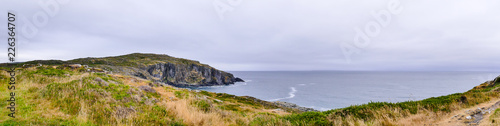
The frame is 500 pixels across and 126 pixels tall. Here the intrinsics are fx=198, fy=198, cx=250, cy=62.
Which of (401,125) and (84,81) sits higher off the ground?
(84,81)

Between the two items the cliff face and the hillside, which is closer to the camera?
the hillside

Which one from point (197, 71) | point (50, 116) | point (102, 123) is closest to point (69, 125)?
point (102, 123)

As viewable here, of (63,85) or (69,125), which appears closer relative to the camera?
(69,125)

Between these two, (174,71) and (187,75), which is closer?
(174,71)

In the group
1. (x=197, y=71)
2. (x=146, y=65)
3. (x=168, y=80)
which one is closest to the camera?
(x=146, y=65)

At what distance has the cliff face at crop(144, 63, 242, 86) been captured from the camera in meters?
122

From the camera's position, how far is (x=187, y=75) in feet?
458

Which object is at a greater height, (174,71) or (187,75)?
(174,71)

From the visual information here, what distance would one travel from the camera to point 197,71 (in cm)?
14525

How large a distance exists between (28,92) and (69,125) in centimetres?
713

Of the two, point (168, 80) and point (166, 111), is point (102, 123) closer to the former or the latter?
point (166, 111)

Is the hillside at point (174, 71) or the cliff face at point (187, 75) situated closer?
the hillside at point (174, 71)

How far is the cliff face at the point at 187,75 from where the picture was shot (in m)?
122

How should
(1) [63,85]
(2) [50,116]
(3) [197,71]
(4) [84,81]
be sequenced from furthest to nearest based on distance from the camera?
(3) [197,71]
(4) [84,81]
(1) [63,85]
(2) [50,116]
